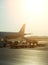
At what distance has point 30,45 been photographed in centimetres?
247

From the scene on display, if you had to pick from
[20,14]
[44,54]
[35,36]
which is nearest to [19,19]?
[20,14]

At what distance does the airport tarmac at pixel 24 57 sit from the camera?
2424 millimetres

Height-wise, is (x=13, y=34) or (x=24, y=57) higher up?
(x=13, y=34)

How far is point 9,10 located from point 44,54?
2.27 feet

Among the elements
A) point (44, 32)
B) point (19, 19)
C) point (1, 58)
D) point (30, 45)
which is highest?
point (19, 19)

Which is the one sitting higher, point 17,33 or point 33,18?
point 33,18

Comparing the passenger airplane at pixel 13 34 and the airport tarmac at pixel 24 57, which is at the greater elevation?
the passenger airplane at pixel 13 34

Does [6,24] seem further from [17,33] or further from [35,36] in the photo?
[35,36]

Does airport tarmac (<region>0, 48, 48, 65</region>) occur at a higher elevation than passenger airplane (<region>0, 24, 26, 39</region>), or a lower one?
lower

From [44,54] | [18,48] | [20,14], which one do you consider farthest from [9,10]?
[44,54]

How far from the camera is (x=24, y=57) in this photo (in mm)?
2457

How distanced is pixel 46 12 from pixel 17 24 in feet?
1.25

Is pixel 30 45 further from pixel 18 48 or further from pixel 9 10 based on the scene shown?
pixel 9 10

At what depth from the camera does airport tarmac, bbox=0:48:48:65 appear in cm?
242
